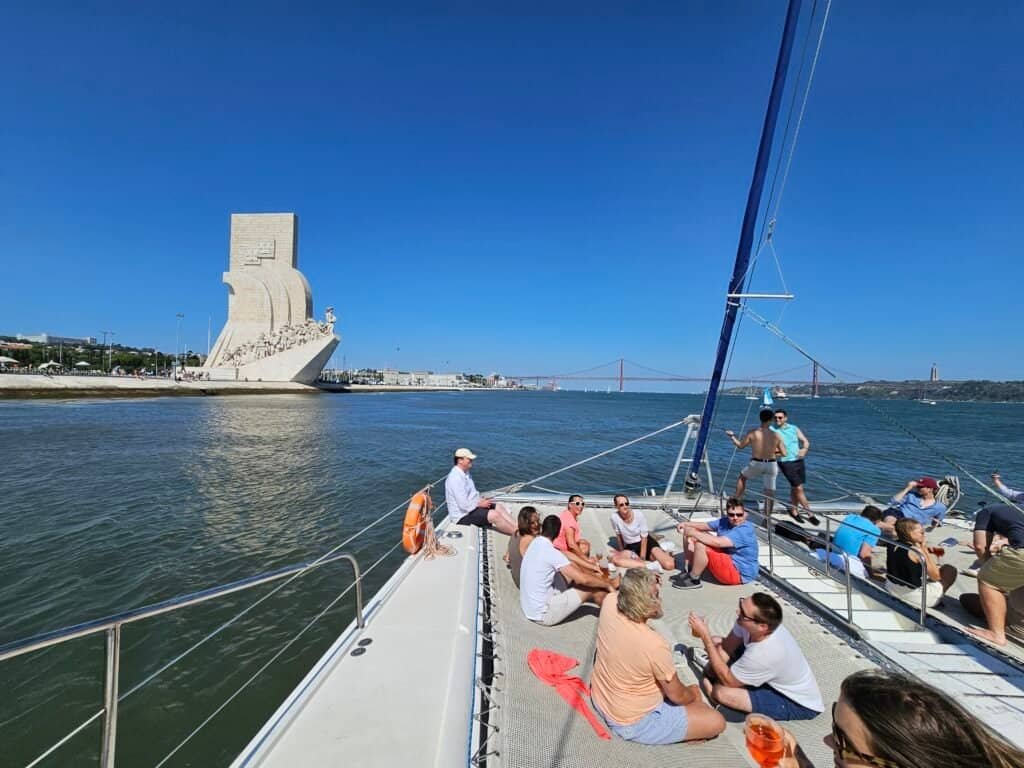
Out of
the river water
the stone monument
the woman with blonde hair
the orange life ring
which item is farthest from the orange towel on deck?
the stone monument

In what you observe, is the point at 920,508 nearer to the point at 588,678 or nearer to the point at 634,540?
the point at 634,540

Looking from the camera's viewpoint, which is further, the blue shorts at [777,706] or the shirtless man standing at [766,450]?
the shirtless man standing at [766,450]

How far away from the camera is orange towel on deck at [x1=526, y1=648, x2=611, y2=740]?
8.43 ft

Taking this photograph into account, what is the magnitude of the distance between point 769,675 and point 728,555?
2.00 metres

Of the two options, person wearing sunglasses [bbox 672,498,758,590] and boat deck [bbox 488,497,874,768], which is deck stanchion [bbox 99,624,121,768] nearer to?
boat deck [bbox 488,497,874,768]

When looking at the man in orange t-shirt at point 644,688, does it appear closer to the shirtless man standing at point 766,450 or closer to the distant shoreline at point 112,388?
the shirtless man standing at point 766,450

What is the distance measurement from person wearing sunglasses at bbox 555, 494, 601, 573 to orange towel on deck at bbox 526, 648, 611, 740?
0.99 m

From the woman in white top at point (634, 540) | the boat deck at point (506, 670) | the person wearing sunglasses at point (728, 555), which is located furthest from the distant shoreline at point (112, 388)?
the person wearing sunglasses at point (728, 555)

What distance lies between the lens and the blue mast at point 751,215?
6273 millimetres

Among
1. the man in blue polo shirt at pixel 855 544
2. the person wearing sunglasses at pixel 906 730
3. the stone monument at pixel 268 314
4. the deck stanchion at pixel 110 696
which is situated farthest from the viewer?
the stone monument at pixel 268 314

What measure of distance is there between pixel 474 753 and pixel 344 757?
0.59m

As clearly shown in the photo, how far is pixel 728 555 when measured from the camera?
14.7 ft

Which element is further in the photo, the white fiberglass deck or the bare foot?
the bare foot

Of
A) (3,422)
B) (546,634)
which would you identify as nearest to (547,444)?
(546,634)
